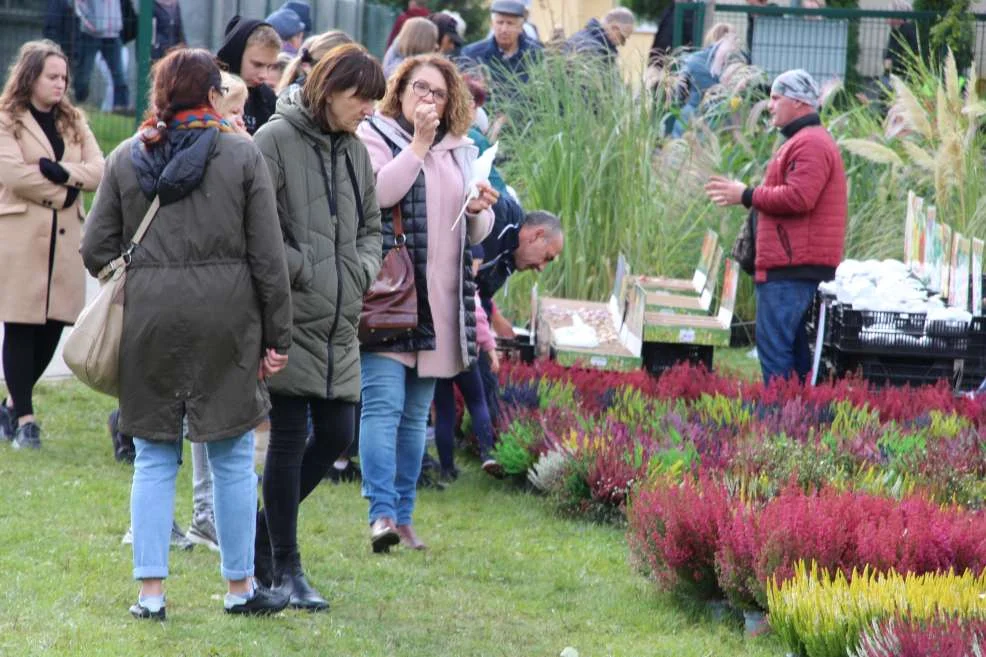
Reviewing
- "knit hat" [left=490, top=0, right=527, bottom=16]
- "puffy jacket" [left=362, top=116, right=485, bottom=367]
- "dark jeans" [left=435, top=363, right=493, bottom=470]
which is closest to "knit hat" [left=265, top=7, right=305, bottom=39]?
"knit hat" [left=490, top=0, right=527, bottom=16]

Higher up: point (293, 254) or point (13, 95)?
point (13, 95)

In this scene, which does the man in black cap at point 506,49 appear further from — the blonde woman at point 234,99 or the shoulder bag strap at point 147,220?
the shoulder bag strap at point 147,220

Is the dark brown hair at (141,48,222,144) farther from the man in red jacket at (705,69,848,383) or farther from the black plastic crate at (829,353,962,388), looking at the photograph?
the black plastic crate at (829,353,962,388)

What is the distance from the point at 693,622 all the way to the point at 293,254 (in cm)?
183

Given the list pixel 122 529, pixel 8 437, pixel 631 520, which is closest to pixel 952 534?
pixel 631 520

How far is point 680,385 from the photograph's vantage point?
28.1ft

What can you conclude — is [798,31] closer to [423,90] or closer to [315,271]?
[423,90]

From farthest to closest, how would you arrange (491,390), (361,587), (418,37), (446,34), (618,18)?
(618,18) < (446,34) < (418,37) < (491,390) < (361,587)

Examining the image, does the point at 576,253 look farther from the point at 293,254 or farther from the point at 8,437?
the point at 293,254

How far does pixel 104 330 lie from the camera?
495 cm

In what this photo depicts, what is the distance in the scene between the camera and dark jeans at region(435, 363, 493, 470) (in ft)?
26.2

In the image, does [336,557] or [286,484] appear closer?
[286,484]

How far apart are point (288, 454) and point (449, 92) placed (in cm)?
168

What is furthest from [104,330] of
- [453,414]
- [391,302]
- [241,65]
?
[453,414]
